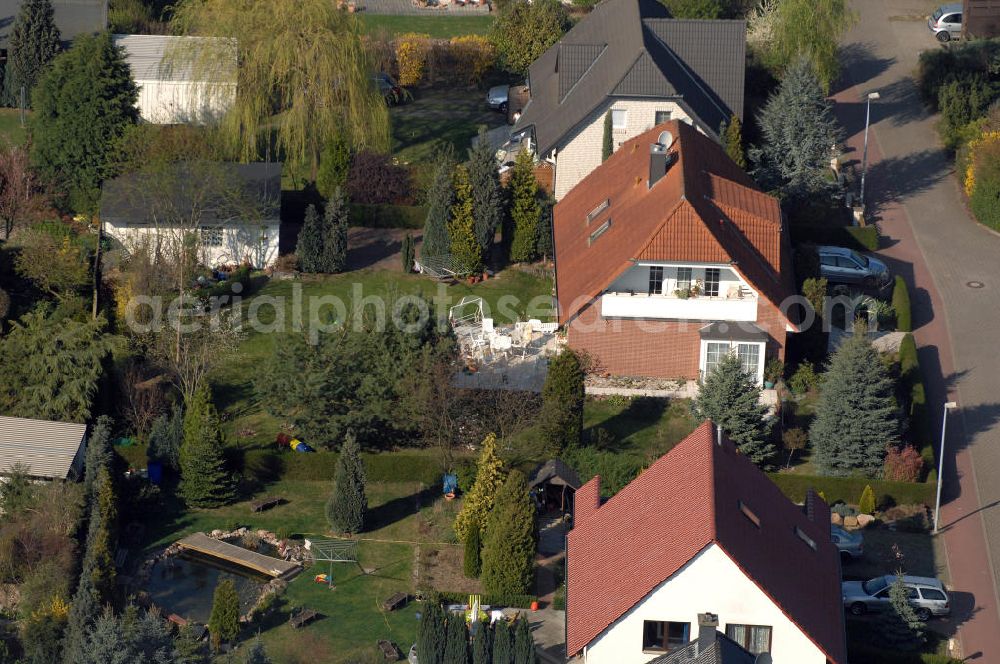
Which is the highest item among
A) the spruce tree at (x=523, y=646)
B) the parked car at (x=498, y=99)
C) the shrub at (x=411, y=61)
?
the shrub at (x=411, y=61)

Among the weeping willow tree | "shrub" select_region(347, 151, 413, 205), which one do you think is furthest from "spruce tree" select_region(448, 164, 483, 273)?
the weeping willow tree

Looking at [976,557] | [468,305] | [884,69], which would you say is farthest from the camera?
[884,69]

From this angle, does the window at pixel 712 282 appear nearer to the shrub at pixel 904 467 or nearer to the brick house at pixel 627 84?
the shrub at pixel 904 467

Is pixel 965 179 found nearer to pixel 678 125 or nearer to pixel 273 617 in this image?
pixel 678 125

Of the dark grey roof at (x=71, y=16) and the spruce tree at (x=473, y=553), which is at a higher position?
the dark grey roof at (x=71, y=16)

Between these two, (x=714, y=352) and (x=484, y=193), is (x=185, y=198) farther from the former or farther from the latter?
(x=714, y=352)

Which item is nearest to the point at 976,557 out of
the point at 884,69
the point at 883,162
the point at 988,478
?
the point at 988,478

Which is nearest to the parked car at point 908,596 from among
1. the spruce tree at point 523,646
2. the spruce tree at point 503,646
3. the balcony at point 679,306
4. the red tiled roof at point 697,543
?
the red tiled roof at point 697,543

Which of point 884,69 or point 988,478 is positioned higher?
point 884,69
